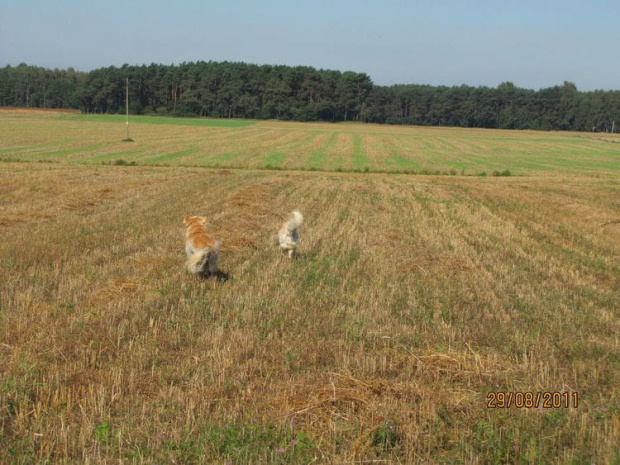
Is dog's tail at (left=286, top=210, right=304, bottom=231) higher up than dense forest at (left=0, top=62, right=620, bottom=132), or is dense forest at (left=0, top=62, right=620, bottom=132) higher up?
dense forest at (left=0, top=62, right=620, bottom=132)

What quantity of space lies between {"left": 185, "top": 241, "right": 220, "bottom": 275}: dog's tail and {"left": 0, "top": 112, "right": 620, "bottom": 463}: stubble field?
11.0 inches

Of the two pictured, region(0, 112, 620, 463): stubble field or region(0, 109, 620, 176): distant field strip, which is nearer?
region(0, 112, 620, 463): stubble field

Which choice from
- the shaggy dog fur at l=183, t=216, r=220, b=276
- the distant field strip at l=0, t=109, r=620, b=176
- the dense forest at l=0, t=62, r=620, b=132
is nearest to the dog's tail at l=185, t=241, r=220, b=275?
the shaggy dog fur at l=183, t=216, r=220, b=276

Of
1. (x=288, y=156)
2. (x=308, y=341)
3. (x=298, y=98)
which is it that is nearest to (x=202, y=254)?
(x=308, y=341)

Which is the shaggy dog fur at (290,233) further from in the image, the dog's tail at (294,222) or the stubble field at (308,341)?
the stubble field at (308,341)

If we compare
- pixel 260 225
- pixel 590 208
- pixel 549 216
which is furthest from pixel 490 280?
pixel 590 208

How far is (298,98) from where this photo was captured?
118000 millimetres

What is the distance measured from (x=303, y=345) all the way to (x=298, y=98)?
11595cm

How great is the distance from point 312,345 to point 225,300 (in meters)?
2.03

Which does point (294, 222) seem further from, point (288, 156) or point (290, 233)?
point (288, 156)

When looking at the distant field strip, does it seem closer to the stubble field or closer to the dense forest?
the stubble field

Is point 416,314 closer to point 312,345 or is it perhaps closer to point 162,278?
point 312,345

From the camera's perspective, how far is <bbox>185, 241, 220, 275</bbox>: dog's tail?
852cm

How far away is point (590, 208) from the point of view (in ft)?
64.3
